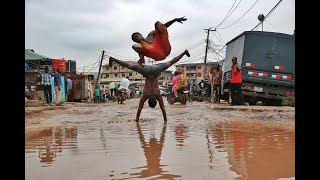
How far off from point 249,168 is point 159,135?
7.72 ft

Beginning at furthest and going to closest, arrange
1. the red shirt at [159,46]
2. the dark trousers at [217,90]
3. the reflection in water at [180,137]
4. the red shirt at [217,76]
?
the dark trousers at [217,90] < the red shirt at [217,76] < the red shirt at [159,46] < the reflection in water at [180,137]

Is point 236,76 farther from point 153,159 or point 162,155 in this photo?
point 153,159

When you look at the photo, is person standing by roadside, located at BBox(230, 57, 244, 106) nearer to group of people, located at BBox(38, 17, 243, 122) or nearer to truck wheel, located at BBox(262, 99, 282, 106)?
truck wheel, located at BBox(262, 99, 282, 106)

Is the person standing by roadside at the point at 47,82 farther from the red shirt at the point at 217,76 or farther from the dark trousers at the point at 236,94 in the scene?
the red shirt at the point at 217,76

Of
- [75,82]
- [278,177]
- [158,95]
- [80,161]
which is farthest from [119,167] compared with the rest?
[75,82]

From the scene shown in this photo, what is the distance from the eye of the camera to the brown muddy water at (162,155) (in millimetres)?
2840

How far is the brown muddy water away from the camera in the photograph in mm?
2840

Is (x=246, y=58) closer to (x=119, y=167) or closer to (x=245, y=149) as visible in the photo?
(x=245, y=149)

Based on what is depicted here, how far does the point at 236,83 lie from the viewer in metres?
12.0

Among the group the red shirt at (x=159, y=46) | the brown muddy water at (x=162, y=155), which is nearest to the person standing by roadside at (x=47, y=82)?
the red shirt at (x=159, y=46)

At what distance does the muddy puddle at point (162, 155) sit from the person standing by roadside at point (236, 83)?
6.57 metres

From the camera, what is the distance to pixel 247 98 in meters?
13.7

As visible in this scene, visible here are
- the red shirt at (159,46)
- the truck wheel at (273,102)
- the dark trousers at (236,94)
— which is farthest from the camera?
the truck wheel at (273,102)

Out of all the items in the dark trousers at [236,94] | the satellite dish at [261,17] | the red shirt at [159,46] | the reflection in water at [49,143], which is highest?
the satellite dish at [261,17]
